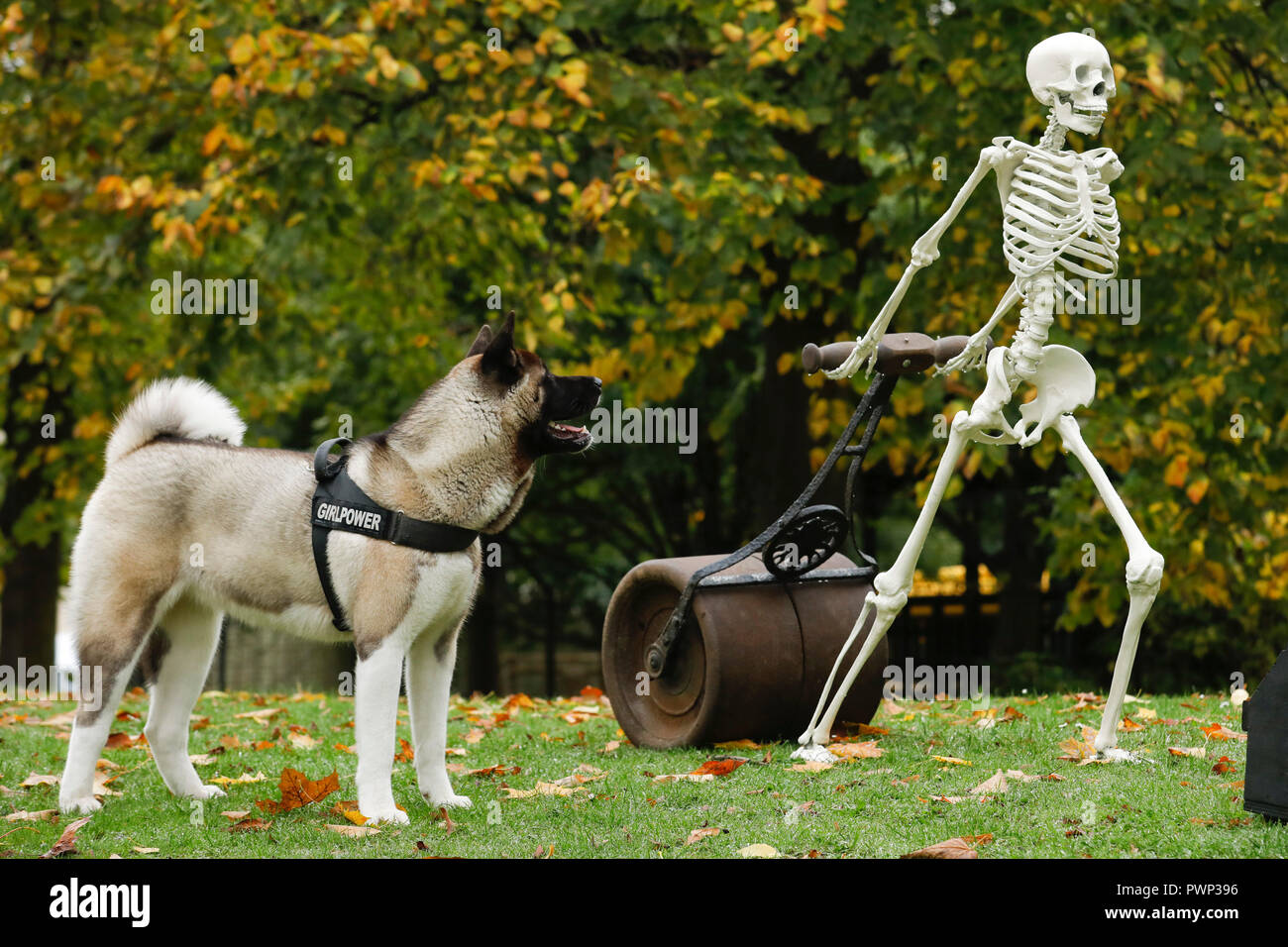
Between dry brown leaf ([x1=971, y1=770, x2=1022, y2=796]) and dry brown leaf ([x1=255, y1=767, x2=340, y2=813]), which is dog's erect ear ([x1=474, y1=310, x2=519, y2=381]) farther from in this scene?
dry brown leaf ([x1=971, y1=770, x2=1022, y2=796])

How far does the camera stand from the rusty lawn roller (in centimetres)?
655

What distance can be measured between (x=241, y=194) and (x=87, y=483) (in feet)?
19.6

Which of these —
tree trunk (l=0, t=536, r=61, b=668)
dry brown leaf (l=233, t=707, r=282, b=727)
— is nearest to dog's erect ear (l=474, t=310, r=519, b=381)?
dry brown leaf (l=233, t=707, r=282, b=727)

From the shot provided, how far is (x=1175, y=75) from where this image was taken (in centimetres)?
951

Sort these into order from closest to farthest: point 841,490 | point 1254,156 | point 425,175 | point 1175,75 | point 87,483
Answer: point 1175,75 → point 425,175 → point 1254,156 → point 841,490 → point 87,483

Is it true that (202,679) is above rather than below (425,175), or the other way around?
below

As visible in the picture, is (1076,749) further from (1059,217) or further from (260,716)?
(260,716)

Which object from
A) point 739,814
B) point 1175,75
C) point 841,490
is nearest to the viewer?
point 739,814

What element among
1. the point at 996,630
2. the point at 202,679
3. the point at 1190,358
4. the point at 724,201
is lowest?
the point at 996,630

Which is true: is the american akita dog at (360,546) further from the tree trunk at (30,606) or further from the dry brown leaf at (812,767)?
the tree trunk at (30,606)

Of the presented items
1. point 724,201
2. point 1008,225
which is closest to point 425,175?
point 724,201

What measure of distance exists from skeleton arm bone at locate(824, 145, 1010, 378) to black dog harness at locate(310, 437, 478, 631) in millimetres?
2155

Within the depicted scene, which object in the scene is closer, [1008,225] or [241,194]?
[1008,225]

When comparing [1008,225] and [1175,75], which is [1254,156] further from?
[1008,225]
